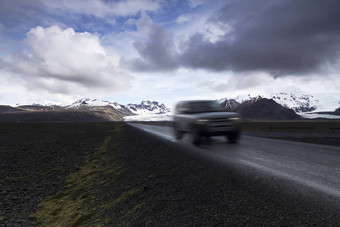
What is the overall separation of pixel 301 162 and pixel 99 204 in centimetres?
614

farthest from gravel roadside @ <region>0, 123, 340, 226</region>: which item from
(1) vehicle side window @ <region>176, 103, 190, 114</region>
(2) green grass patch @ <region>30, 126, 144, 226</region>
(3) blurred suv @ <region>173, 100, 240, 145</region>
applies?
(1) vehicle side window @ <region>176, 103, 190, 114</region>

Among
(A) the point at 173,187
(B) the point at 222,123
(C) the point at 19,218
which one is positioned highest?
(B) the point at 222,123

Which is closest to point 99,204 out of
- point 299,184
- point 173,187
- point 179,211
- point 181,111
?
point 173,187

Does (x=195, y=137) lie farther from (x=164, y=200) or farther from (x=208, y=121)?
(x=164, y=200)

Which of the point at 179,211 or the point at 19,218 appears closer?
the point at 179,211

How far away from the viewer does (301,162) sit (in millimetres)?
7043

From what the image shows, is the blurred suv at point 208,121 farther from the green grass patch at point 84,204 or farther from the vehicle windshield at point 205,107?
the green grass patch at point 84,204

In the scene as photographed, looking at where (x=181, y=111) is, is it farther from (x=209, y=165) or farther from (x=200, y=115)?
(x=209, y=165)

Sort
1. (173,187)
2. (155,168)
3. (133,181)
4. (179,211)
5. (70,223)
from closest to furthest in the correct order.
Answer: (179,211), (70,223), (173,187), (133,181), (155,168)

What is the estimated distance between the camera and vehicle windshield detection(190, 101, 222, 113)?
12.3 metres

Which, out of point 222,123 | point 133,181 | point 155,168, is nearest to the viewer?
point 133,181

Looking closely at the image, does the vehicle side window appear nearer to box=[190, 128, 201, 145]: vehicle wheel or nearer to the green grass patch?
box=[190, 128, 201, 145]: vehicle wheel

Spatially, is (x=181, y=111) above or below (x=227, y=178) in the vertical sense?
above

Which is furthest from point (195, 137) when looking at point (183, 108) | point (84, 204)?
point (84, 204)
